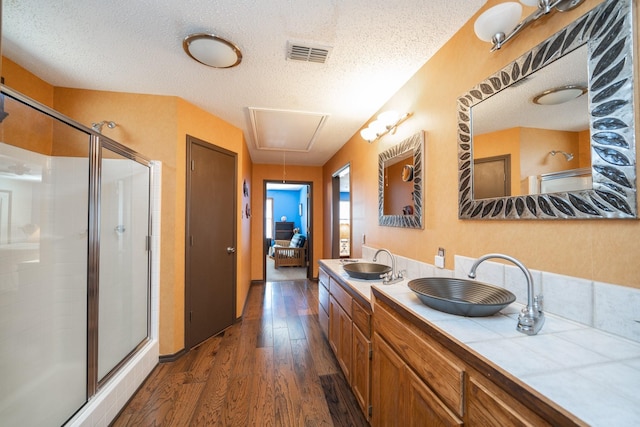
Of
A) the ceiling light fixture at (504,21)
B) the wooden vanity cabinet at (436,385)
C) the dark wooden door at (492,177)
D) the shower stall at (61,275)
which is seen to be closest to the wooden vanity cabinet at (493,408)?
the wooden vanity cabinet at (436,385)

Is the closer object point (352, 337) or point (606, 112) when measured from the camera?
point (606, 112)

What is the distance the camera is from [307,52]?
167 cm

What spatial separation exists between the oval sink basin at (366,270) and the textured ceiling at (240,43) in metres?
1.57

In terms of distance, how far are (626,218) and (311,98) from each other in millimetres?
2175

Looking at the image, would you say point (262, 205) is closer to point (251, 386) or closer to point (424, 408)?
point (251, 386)

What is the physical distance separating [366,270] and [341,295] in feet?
1.27

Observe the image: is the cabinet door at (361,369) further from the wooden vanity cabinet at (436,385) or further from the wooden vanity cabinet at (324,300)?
the wooden vanity cabinet at (324,300)

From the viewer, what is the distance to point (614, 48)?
81cm

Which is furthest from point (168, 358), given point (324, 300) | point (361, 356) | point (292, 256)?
point (292, 256)

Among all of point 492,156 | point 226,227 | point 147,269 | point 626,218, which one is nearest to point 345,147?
point 226,227

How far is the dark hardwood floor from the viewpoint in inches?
62.2

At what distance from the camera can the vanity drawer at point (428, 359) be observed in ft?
2.54

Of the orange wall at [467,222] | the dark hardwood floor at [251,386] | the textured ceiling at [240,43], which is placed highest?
the textured ceiling at [240,43]

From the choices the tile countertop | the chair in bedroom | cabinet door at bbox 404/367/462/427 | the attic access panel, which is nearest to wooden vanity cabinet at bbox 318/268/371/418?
cabinet door at bbox 404/367/462/427
